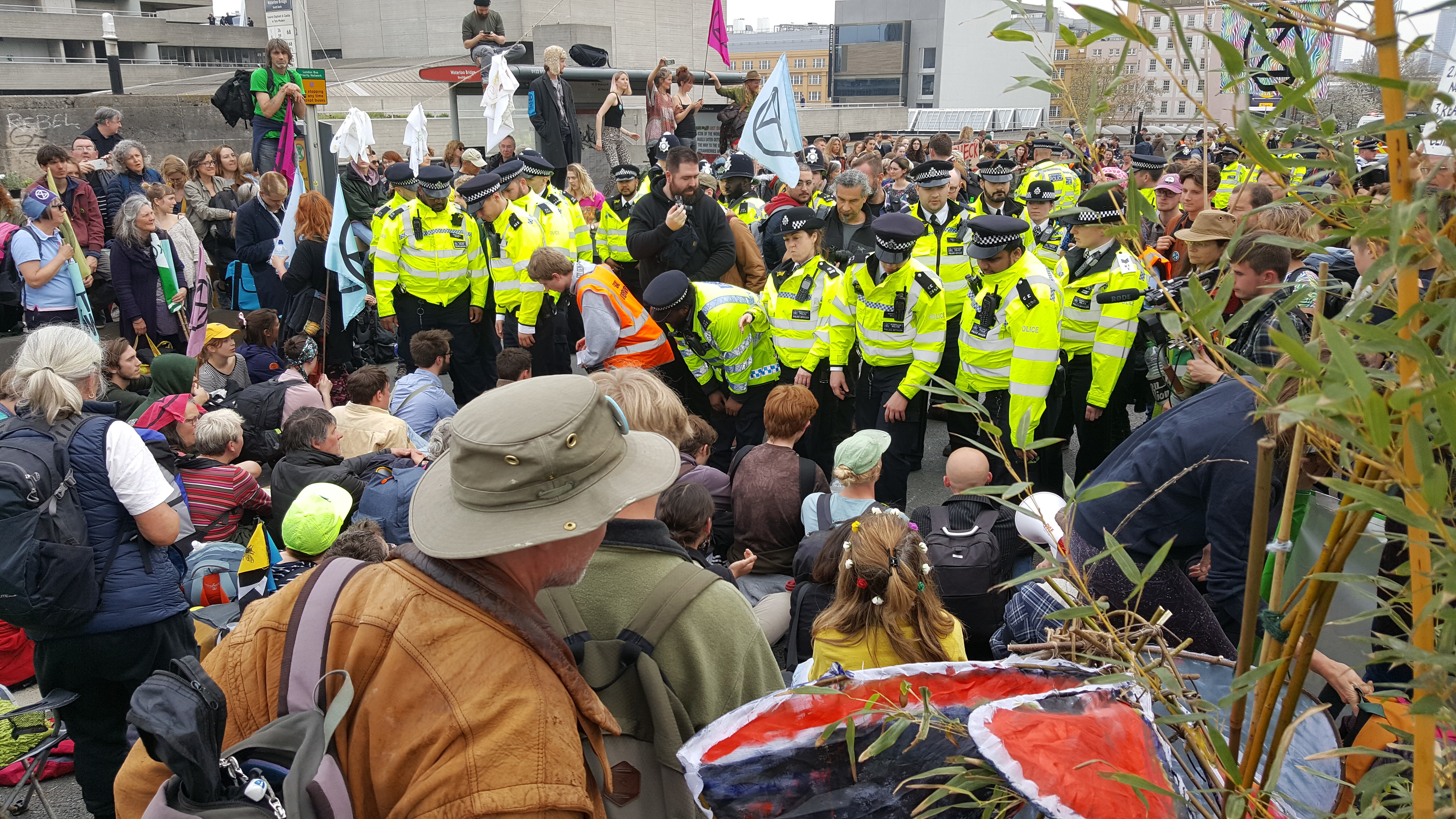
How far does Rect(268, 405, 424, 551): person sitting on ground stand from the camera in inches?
183

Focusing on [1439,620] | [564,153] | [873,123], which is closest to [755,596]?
[1439,620]

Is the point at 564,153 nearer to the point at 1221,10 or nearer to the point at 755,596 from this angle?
the point at 755,596

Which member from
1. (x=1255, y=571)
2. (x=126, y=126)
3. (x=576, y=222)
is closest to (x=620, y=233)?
(x=576, y=222)

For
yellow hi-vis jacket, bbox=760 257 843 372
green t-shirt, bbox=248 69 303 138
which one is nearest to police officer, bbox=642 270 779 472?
yellow hi-vis jacket, bbox=760 257 843 372

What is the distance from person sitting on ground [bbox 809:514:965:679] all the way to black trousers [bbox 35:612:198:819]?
2.40 meters

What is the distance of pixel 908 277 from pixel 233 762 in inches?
200

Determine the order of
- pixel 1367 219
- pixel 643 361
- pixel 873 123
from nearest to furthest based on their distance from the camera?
pixel 1367 219 < pixel 643 361 < pixel 873 123

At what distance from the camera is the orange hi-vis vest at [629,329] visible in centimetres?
660

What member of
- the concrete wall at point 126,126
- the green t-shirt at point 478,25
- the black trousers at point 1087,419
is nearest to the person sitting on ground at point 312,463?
the black trousers at point 1087,419

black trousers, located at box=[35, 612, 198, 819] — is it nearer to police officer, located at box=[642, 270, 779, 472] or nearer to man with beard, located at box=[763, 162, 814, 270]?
police officer, located at box=[642, 270, 779, 472]

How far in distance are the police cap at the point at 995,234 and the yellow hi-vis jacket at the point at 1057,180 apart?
326 centimetres

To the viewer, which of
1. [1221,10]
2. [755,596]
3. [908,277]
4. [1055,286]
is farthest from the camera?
[908,277]

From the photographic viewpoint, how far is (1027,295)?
5410mm

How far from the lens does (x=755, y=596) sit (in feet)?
14.7
